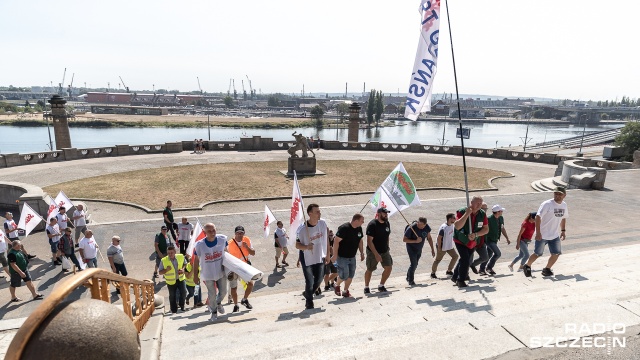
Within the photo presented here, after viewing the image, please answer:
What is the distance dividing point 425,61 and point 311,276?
492 cm

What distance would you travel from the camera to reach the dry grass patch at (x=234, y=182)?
55.6ft

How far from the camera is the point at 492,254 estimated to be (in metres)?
8.26

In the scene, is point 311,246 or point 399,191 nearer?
point 311,246

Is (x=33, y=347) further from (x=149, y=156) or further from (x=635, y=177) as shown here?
(x=149, y=156)

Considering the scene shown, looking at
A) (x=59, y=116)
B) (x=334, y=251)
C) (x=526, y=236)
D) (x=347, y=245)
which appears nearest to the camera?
(x=334, y=251)

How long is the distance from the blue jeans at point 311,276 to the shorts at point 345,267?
13.0 inches

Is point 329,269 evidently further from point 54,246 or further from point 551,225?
point 54,246

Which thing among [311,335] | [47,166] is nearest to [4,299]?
[311,335]

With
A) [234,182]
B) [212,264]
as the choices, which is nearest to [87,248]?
[212,264]

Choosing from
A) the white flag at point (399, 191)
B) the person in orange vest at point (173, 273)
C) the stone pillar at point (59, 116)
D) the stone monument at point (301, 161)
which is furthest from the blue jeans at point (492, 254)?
the stone pillar at point (59, 116)

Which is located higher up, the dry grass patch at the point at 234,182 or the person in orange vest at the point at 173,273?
the person in orange vest at the point at 173,273

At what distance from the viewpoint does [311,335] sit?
470 cm

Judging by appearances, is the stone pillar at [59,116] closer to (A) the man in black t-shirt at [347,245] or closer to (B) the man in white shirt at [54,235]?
(B) the man in white shirt at [54,235]

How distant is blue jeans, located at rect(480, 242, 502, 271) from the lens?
8.02 metres
